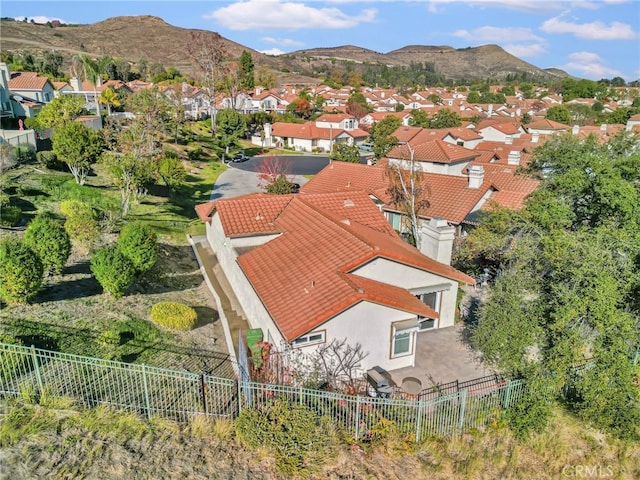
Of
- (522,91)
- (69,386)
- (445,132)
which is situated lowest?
(69,386)

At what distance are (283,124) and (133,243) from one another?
225ft

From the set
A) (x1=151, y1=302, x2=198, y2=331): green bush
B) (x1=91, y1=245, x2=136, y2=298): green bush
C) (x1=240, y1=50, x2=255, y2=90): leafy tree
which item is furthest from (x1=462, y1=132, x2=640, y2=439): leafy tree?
(x1=240, y1=50, x2=255, y2=90): leafy tree

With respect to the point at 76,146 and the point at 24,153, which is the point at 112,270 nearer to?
the point at 76,146

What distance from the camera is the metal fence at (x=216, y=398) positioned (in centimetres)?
1181

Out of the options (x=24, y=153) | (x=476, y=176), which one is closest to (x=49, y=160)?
(x=24, y=153)

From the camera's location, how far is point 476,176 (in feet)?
92.7

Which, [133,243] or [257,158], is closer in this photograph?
[133,243]

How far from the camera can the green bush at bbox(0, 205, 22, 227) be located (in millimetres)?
22328

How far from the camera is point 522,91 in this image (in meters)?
195

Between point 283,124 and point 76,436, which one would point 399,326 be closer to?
point 76,436

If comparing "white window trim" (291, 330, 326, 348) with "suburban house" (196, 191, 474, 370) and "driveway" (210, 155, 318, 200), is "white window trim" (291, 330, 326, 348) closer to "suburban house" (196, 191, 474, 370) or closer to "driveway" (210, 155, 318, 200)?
"suburban house" (196, 191, 474, 370)

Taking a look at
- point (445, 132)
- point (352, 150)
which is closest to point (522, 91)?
point (445, 132)

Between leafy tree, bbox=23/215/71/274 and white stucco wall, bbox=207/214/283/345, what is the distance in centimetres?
731

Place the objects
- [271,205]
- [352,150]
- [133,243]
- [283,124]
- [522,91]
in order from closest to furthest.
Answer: [133,243]
[271,205]
[352,150]
[283,124]
[522,91]
